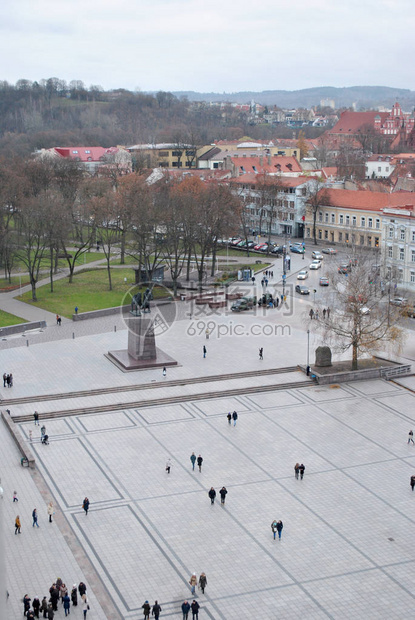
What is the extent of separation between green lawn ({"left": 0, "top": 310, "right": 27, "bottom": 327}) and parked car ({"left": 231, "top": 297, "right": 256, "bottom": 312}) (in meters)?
17.1

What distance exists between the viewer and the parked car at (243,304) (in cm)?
6550

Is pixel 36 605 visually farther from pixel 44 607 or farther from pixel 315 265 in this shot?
pixel 315 265

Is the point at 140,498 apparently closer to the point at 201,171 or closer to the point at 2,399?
the point at 2,399

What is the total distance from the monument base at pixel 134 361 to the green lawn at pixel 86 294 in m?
12.8

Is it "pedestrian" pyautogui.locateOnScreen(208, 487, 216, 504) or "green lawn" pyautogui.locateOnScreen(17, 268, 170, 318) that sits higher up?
"pedestrian" pyautogui.locateOnScreen(208, 487, 216, 504)

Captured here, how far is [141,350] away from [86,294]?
69.3ft

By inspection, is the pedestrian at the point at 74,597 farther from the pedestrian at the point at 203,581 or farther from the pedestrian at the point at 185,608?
the pedestrian at the point at 203,581

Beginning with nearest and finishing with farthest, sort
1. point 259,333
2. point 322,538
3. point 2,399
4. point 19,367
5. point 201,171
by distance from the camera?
1. point 322,538
2. point 2,399
3. point 19,367
4. point 259,333
5. point 201,171

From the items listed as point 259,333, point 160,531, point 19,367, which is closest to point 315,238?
point 259,333

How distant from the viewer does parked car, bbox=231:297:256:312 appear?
6550cm

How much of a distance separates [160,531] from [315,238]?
69578mm

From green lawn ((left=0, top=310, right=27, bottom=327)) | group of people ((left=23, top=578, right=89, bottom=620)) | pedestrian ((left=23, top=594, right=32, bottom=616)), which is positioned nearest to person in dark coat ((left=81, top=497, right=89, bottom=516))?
group of people ((left=23, top=578, right=89, bottom=620))

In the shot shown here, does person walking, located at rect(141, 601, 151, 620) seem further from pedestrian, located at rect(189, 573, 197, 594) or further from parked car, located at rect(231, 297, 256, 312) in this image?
parked car, located at rect(231, 297, 256, 312)

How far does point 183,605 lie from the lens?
A: 82.1 ft
